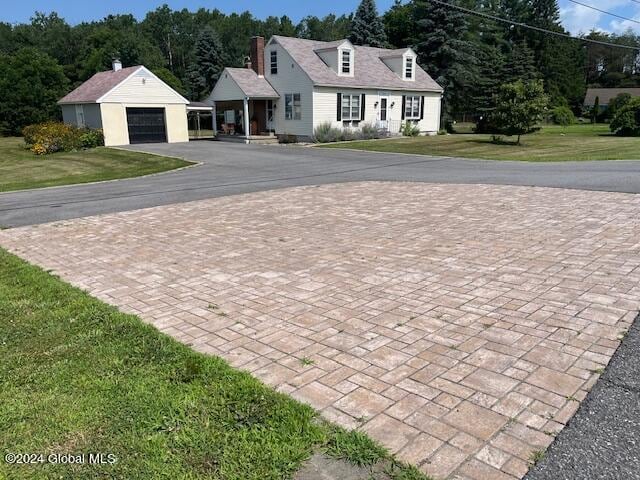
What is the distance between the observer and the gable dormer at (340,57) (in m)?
30.5

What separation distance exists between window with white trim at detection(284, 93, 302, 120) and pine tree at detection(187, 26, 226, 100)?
98.7 feet

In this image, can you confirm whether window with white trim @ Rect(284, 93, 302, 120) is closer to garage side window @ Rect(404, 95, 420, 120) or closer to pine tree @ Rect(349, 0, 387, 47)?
garage side window @ Rect(404, 95, 420, 120)

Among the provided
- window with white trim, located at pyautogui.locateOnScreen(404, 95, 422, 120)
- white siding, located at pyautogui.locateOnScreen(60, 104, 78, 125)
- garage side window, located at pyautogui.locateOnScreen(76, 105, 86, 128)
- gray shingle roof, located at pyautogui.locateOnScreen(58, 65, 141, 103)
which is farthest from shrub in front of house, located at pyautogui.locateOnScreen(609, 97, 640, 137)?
white siding, located at pyautogui.locateOnScreen(60, 104, 78, 125)

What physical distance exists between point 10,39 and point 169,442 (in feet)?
246

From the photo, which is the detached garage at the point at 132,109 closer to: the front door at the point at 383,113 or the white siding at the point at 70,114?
the white siding at the point at 70,114

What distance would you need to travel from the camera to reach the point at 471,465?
2555mm

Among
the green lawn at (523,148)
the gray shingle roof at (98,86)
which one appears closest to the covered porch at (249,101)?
the gray shingle roof at (98,86)

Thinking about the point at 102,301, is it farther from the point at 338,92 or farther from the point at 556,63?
the point at 556,63

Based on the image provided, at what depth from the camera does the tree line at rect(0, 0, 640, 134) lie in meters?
41.2

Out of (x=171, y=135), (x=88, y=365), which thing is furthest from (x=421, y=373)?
(x=171, y=135)

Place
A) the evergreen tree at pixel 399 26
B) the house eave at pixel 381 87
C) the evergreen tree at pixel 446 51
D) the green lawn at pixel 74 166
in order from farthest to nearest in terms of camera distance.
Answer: the evergreen tree at pixel 399 26 → the evergreen tree at pixel 446 51 → the house eave at pixel 381 87 → the green lawn at pixel 74 166

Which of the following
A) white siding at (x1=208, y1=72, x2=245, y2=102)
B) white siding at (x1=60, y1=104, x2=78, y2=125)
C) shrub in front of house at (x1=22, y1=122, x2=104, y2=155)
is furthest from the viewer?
white siding at (x1=60, y1=104, x2=78, y2=125)

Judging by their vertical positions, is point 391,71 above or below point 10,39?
below

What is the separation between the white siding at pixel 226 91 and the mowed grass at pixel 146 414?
92.2ft
